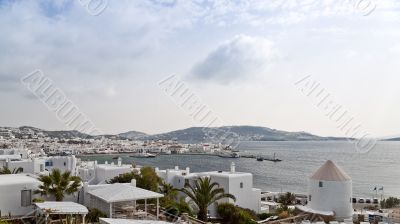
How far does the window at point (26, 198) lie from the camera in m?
19.4

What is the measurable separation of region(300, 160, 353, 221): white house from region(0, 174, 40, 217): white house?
15321 mm

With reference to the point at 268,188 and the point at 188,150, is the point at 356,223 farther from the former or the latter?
the point at 188,150

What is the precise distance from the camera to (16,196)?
19188 mm

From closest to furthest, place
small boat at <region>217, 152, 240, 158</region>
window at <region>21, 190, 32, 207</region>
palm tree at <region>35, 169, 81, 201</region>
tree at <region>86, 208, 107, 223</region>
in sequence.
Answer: tree at <region>86, 208, 107, 223</region> < window at <region>21, 190, 32, 207</region> < palm tree at <region>35, 169, 81, 201</region> < small boat at <region>217, 152, 240, 158</region>

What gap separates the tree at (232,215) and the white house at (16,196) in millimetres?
9711

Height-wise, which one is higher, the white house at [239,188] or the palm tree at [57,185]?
the palm tree at [57,185]

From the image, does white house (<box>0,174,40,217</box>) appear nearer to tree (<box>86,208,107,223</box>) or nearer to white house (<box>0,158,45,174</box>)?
tree (<box>86,208,107,223</box>)

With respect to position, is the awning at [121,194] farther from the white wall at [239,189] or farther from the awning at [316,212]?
the awning at [316,212]

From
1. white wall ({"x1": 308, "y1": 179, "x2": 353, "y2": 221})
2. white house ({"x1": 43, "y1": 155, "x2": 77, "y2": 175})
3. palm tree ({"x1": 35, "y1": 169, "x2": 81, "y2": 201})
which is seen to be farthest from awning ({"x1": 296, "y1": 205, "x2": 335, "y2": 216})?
white house ({"x1": 43, "y1": 155, "x2": 77, "y2": 175})

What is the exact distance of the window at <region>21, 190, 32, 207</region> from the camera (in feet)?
63.7

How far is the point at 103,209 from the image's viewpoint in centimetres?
1905

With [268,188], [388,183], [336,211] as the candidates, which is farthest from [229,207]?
[388,183]

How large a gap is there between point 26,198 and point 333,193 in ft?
55.5

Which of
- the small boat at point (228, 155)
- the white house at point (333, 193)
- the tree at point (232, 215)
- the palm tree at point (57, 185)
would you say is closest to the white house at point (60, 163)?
the palm tree at point (57, 185)
